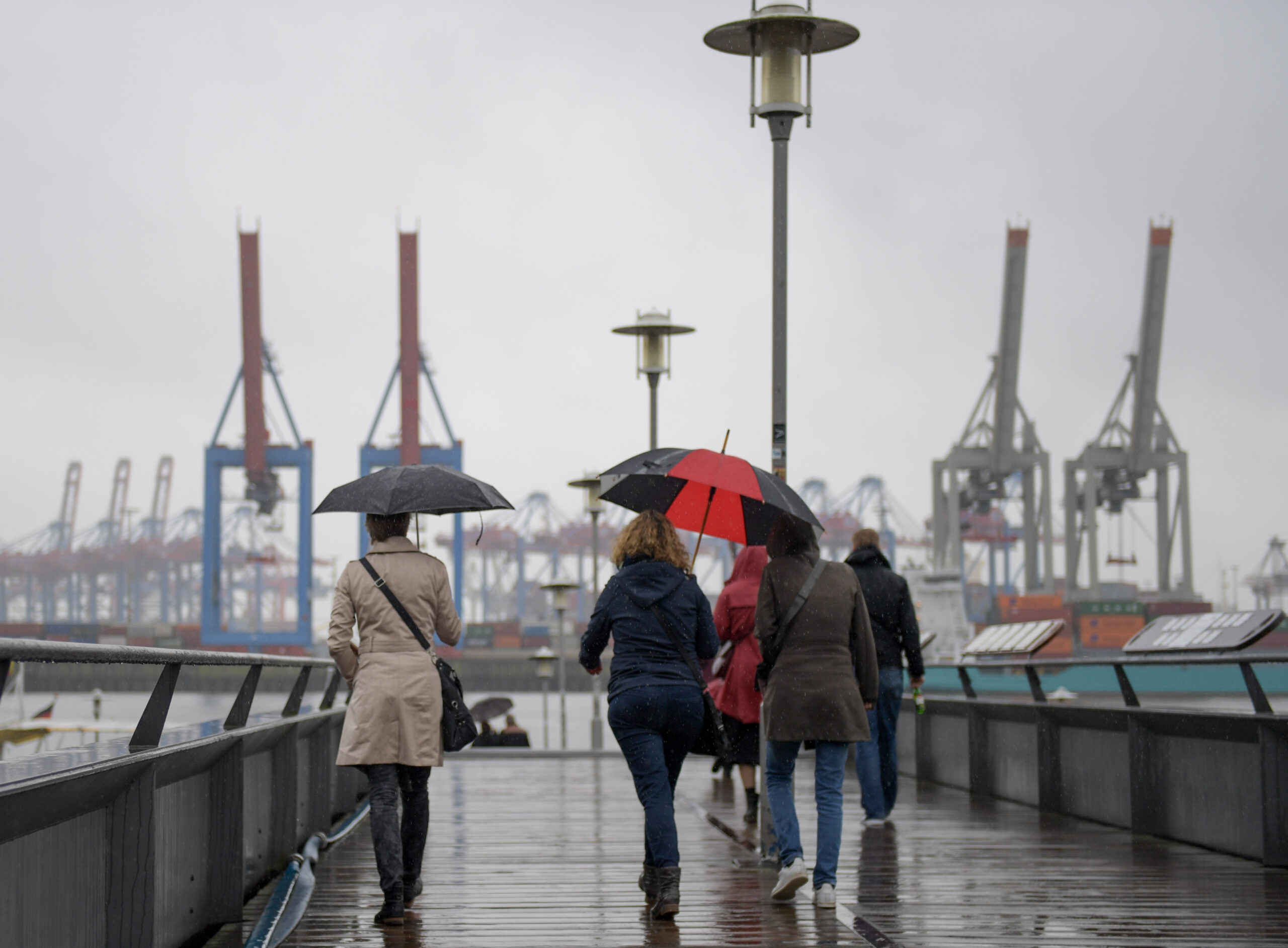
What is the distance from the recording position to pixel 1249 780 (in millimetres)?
Result: 6500

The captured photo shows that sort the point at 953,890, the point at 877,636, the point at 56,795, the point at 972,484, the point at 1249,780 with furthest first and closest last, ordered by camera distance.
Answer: the point at 972,484, the point at 877,636, the point at 1249,780, the point at 953,890, the point at 56,795

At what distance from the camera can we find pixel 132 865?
3.83m

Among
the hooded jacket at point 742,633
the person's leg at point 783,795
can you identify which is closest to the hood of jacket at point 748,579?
the hooded jacket at point 742,633

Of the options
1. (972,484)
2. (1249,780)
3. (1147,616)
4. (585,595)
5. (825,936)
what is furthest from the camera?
(585,595)

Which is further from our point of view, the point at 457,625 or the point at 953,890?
the point at 953,890

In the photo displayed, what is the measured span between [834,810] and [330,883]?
2188 mm

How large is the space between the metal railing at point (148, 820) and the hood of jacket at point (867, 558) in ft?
9.90

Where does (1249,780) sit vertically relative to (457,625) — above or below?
below

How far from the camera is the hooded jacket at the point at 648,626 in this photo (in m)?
5.00

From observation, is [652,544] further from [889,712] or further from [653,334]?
[653,334]

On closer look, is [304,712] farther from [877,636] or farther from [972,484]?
[972,484]

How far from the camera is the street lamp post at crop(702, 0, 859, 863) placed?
22.3ft

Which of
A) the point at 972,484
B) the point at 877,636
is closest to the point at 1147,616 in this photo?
the point at 972,484

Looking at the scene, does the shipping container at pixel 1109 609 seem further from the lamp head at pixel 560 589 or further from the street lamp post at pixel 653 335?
the street lamp post at pixel 653 335
